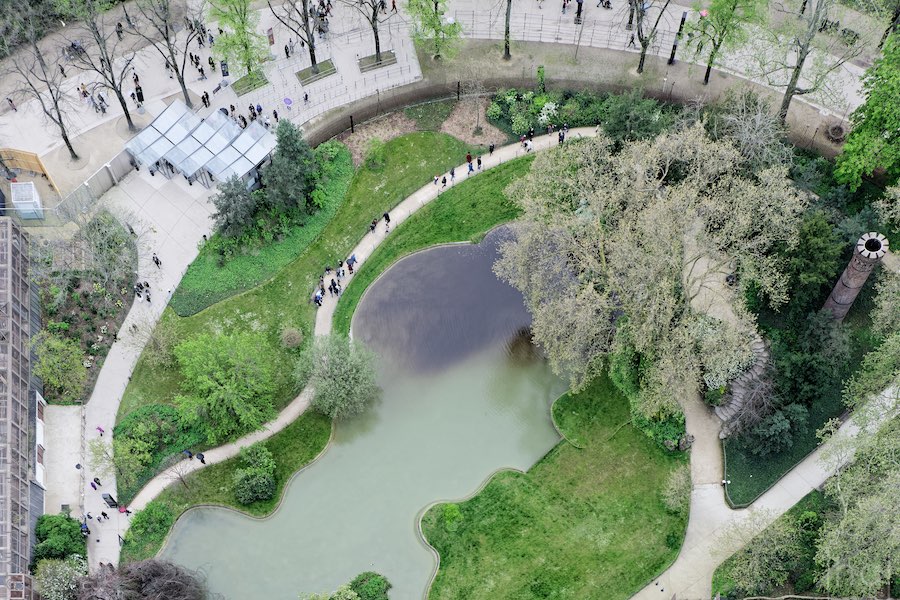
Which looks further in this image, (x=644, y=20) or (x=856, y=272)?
(x=644, y=20)

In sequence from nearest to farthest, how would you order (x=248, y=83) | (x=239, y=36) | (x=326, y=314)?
1. (x=326, y=314)
2. (x=239, y=36)
3. (x=248, y=83)

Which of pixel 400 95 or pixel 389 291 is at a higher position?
→ pixel 400 95

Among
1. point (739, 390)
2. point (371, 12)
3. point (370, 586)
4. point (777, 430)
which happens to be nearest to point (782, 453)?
point (777, 430)

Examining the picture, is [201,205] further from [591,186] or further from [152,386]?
[591,186]

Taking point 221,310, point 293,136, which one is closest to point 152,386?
point 221,310

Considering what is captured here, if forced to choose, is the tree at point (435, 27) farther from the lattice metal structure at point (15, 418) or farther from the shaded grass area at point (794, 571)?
the shaded grass area at point (794, 571)

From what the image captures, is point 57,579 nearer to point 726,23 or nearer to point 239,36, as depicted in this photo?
point 239,36
